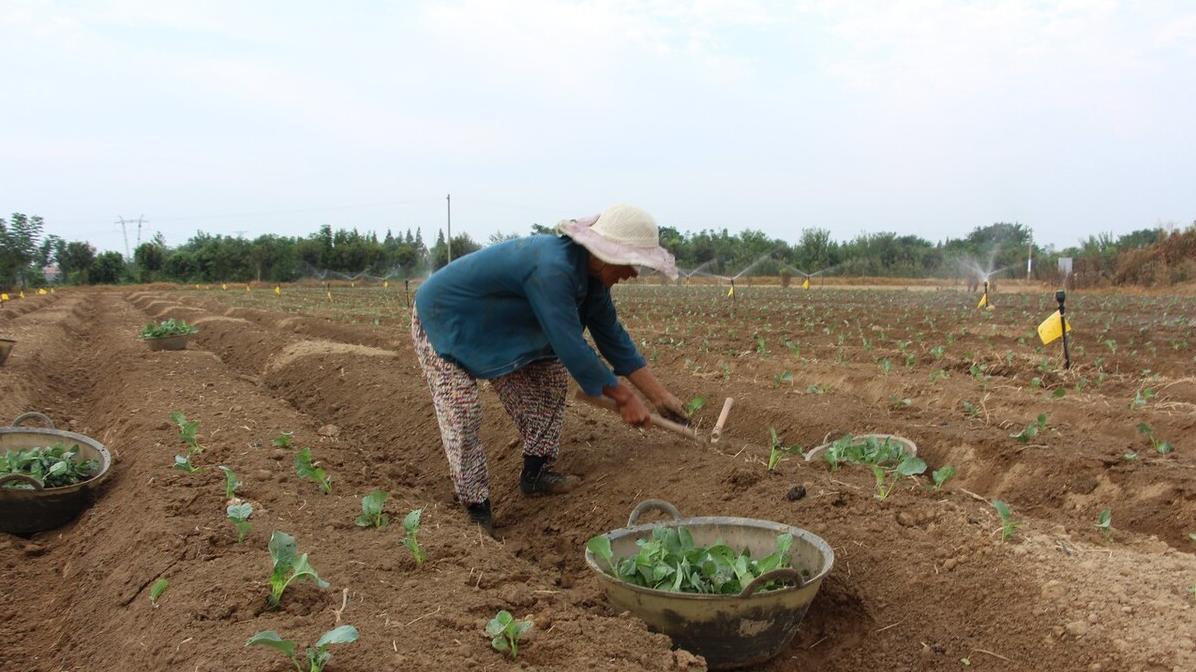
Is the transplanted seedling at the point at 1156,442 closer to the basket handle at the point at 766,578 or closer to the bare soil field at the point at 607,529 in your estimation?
the bare soil field at the point at 607,529

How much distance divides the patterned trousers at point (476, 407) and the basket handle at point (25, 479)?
2020 millimetres

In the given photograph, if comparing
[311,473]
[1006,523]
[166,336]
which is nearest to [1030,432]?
[1006,523]

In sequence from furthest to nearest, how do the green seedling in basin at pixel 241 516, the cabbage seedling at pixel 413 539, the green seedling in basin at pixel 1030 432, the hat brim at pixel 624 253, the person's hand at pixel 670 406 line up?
1. the green seedling in basin at pixel 1030 432
2. the person's hand at pixel 670 406
3. the hat brim at pixel 624 253
4. the green seedling in basin at pixel 241 516
5. the cabbage seedling at pixel 413 539

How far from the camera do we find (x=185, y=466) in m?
4.67

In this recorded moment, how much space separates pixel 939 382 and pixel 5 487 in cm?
731

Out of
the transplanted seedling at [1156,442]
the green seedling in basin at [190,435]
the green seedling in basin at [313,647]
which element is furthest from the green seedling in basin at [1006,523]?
the green seedling in basin at [190,435]

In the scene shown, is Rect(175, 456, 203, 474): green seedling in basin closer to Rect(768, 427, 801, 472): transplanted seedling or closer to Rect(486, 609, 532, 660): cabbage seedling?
Rect(486, 609, 532, 660): cabbage seedling

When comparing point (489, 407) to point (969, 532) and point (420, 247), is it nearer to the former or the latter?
point (969, 532)

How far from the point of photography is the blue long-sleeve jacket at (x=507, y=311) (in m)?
3.91

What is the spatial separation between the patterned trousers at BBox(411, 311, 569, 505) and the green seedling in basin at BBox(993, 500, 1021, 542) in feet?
7.62

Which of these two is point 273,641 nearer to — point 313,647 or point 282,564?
point 313,647

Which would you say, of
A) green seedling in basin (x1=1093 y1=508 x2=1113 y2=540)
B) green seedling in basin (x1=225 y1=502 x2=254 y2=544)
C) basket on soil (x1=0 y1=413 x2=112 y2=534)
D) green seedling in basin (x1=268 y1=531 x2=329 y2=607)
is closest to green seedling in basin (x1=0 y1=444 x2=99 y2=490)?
basket on soil (x1=0 y1=413 x2=112 y2=534)

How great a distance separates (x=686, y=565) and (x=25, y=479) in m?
3.61

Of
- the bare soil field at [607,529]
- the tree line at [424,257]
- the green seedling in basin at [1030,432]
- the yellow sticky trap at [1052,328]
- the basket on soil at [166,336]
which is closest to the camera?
the bare soil field at [607,529]
